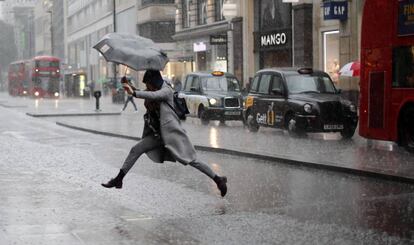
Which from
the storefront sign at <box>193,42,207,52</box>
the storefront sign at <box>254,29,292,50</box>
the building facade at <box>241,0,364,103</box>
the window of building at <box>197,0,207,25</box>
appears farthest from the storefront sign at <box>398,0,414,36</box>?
the window of building at <box>197,0,207,25</box>

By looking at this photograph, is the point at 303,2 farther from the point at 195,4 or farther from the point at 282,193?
the point at 282,193

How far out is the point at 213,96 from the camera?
25297 millimetres

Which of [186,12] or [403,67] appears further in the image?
[186,12]

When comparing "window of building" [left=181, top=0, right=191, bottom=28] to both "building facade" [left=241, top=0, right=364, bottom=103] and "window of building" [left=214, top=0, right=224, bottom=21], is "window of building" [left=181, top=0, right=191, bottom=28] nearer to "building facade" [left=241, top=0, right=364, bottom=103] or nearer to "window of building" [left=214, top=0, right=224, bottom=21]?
"window of building" [left=214, top=0, right=224, bottom=21]

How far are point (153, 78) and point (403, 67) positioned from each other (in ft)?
22.9

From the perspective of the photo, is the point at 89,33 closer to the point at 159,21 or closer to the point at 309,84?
the point at 159,21

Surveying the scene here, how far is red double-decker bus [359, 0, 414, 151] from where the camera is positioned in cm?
1418

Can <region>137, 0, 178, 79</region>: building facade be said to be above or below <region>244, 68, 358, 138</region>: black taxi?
above

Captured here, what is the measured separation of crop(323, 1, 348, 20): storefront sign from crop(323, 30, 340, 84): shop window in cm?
156

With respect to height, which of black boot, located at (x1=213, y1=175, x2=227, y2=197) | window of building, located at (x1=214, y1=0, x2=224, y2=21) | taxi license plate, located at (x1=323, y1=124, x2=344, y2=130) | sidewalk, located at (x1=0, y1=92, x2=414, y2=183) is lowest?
sidewalk, located at (x1=0, y1=92, x2=414, y2=183)

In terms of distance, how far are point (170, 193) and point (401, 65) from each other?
6566 millimetres

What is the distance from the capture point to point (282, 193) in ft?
32.5

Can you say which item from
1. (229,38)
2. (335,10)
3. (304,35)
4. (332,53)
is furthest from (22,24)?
(335,10)

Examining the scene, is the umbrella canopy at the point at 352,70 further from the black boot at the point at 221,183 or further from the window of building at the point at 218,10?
the window of building at the point at 218,10
